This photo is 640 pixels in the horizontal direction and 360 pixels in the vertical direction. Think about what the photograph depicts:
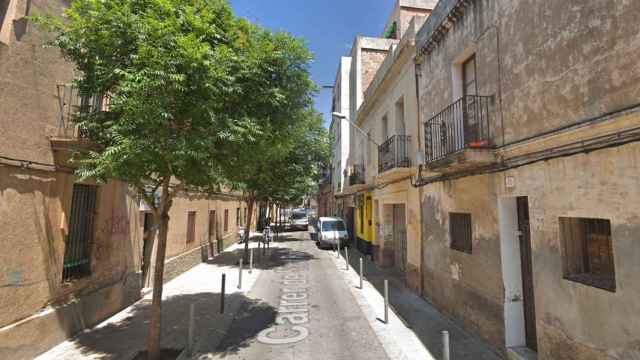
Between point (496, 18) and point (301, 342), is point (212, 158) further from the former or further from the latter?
point (496, 18)

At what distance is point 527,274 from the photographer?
18.3 feet

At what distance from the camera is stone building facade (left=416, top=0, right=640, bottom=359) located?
3604 millimetres

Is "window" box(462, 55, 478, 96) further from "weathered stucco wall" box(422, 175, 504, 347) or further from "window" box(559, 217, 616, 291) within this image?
"window" box(559, 217, 616, 291)

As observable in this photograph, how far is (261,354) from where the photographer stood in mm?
5859

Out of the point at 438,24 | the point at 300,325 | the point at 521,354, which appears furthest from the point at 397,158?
the point at 521,354

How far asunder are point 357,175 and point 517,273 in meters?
11.8

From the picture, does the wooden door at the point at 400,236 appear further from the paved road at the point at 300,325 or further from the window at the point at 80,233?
the window at the point at 80,233

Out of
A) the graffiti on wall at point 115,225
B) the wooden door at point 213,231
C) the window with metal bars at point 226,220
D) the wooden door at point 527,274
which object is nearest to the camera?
the wooden door at point 527,274

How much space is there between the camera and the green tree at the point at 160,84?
4.67 meters

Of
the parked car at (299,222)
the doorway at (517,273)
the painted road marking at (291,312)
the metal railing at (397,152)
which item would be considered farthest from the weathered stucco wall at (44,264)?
the parked car at (299,222)

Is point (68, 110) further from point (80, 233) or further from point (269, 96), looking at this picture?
point (269, 96)

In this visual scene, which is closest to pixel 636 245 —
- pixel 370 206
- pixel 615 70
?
pixel 615 70

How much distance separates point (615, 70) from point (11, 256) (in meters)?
8.56

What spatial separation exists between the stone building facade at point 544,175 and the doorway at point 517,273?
0.07 ft
